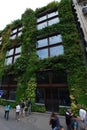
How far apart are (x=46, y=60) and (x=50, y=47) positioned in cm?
221

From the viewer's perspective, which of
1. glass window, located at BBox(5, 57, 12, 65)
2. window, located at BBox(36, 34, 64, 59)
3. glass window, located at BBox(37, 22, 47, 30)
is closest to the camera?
window, located at BBox(36, 34, 64, 59)

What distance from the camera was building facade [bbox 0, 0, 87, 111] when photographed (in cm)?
1420

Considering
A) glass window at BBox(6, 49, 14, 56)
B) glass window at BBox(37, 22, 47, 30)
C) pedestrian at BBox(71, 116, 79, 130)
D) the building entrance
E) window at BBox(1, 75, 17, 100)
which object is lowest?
pedestrian at BBox(71, 116, 79, 130)

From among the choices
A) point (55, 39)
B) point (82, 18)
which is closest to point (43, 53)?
point (55, 39)

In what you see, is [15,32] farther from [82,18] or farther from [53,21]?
[82,18]

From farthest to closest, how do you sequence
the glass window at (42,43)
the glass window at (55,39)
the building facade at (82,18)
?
the glass window at (42,43) < the glass window at (55,39) < the building facade at (82,18)

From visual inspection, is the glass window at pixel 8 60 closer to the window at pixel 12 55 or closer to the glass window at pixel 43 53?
the window at pixel 12 55

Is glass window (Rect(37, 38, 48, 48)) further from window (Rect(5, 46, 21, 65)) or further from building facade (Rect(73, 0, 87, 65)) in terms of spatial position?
building facade (Rect(73, 0, 87, 65))

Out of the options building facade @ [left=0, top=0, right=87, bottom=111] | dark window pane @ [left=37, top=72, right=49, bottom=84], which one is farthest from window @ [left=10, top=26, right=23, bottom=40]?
dark window pane @ [left=37, top=72, right=49, bottom=84]

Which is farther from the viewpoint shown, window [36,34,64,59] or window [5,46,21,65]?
window [5,46,21,65]

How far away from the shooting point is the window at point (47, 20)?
1884 cm

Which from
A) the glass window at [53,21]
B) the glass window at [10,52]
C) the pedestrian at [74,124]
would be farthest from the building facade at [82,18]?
the glass window at [10,52]

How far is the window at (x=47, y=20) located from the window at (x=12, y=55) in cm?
458

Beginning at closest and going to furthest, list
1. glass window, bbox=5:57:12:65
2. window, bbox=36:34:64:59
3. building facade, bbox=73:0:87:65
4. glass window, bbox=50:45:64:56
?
glass window, bbox=50:45:64:56 → building facade, bbox=73:0:87:65 → window, bbox=36:34:64:59 → glass window, bbox=5:57:12:65
